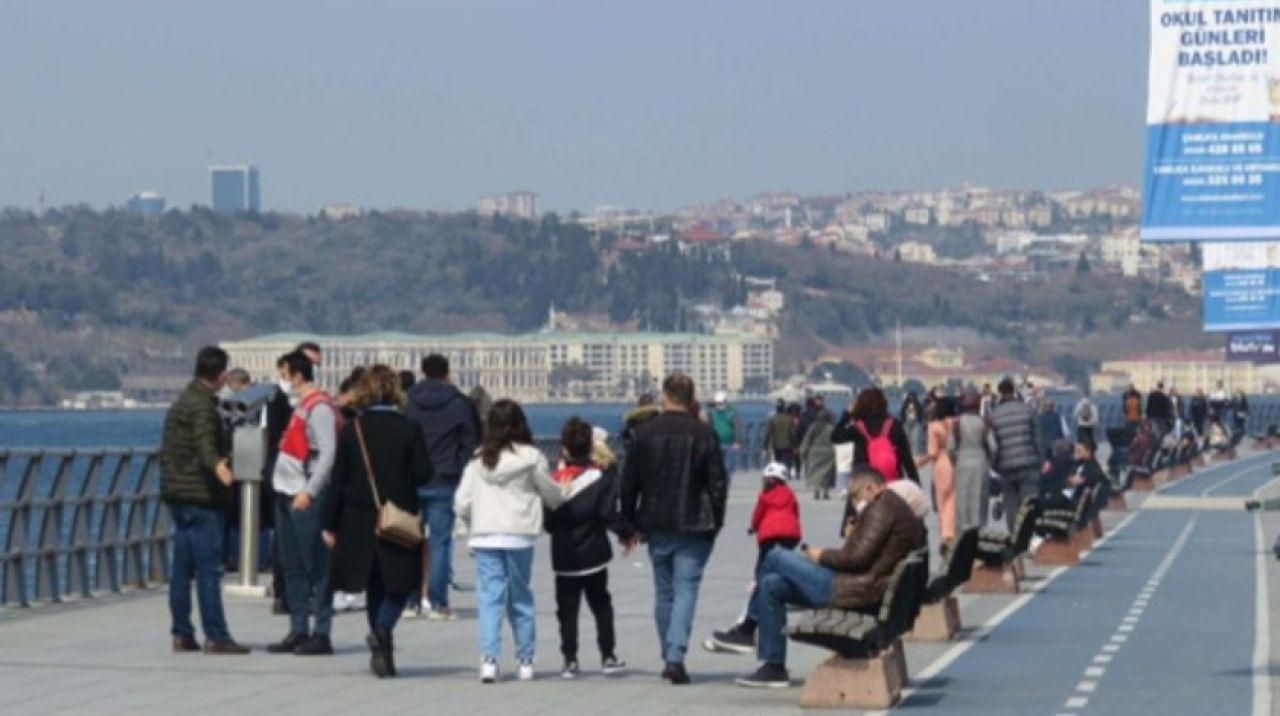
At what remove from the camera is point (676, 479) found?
57.6 ft

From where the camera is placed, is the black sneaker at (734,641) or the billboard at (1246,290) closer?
the black sneaker at (734,641)

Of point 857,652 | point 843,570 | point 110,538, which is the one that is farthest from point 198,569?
point 110,538

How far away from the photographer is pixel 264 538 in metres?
25.3

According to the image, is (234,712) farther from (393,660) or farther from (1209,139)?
(1209,139)

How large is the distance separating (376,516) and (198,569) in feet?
5.29

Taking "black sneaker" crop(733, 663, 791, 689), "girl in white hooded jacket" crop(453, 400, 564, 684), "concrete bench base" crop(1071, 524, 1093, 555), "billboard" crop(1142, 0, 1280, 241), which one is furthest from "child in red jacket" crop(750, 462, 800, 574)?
"billboard" crop(1142, 0, 1280, 241)

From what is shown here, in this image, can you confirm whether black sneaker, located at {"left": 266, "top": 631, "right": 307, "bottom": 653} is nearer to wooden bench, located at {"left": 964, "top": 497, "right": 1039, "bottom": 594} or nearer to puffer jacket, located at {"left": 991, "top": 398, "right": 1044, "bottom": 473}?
wooden bench, located at {"left": 964, "top": 497, "right": 1039, "bottom": 594}

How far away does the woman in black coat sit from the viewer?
57.5 ft

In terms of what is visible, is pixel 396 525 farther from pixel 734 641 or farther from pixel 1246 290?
pixel 1246 290

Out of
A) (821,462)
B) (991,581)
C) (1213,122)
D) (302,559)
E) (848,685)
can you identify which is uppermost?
(1213,122)

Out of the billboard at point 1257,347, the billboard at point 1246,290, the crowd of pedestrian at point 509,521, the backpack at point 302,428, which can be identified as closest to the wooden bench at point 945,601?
the crowd of pedestrian at point 509,521

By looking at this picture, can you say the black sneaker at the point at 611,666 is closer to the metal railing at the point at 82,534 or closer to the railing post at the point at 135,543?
the metal railing at the point at 82,534

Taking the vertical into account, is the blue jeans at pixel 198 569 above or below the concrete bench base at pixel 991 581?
above

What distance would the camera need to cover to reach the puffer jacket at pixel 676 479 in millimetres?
17562
